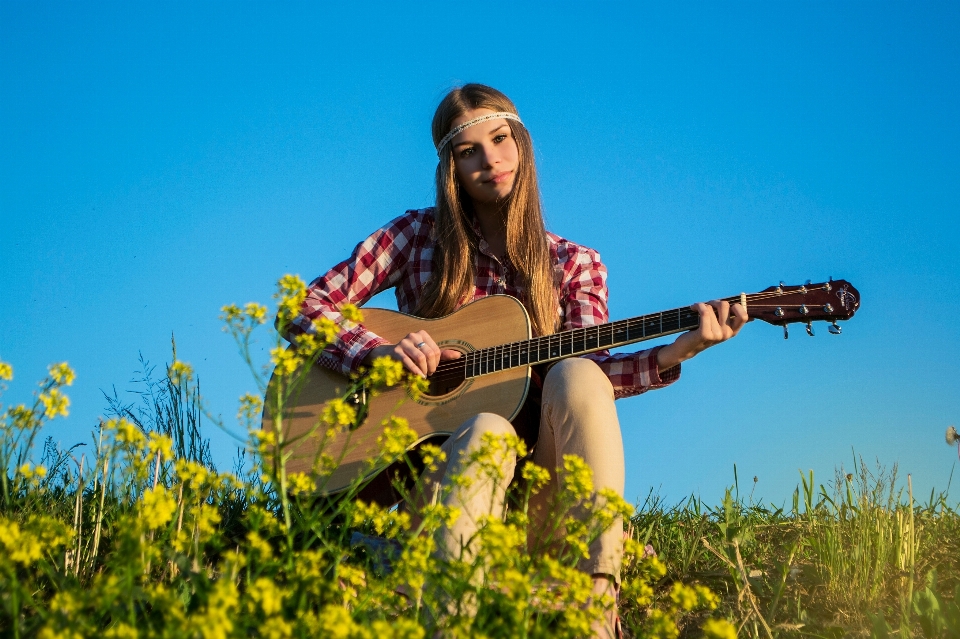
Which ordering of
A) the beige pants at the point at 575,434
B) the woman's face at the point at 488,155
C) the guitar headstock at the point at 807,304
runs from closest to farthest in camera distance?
the beige pants at the point at 575,434 < the guitar headstock at the point at 807,304 < the woman's face at the point at 488,155

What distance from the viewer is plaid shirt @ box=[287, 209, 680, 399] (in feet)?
11.5

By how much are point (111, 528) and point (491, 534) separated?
1994 millimetres

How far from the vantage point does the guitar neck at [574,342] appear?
10.5 feet

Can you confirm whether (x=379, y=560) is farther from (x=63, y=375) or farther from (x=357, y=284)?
(x=357, y=284)

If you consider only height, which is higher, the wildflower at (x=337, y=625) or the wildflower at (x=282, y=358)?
the wildflower at (x=282, y=358)

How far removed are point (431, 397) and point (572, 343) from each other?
549 millimetres

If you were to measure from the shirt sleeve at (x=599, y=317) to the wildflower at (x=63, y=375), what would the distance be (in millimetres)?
1823

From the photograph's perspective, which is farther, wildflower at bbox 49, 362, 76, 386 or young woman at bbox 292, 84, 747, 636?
young woman at bbox 292, 84, 747, 636

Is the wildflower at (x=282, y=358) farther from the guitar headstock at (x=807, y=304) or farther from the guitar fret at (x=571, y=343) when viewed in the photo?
the guitar headstock at (x=807, y=304)

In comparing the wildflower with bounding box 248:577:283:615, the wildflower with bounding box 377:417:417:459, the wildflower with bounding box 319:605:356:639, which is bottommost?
the wildflower with bounding box 319:605:356:639

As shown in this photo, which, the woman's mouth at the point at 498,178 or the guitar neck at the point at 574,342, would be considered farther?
the woman's mouth at the point at 498,178

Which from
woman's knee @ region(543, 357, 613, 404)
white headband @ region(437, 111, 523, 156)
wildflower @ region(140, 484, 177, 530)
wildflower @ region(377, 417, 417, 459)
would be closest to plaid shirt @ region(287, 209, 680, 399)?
white headband @ region(437, 111, 523, 156)

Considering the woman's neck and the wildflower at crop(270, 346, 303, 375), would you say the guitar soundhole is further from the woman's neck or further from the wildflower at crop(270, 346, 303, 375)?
the wildflower at crop(270, 346, 303, 375)

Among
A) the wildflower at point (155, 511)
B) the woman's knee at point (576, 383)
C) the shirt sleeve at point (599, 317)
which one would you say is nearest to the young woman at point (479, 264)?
the shirt sleeve at point (599, 317)
